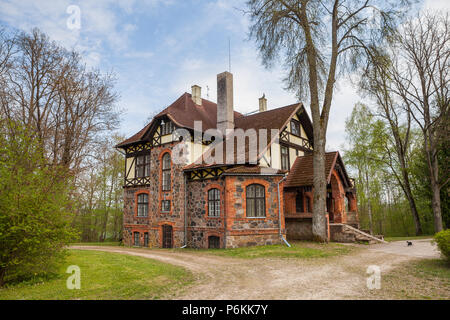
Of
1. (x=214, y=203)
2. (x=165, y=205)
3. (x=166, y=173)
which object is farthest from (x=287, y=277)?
(x=166, y=173)

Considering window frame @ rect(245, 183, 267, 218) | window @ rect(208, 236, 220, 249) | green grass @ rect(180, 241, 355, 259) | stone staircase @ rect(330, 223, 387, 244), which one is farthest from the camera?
stone staircase @ rect(330, 223, 387, 244)

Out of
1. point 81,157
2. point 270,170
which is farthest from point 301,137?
point 81,157

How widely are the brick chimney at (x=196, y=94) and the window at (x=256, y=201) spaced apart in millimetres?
8908

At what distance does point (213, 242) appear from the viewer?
51.1ft

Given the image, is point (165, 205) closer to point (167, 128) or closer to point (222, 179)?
point (222, 179)

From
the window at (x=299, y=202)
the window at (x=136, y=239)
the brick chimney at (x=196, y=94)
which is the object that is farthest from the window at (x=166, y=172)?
the window at (x=299, y=202)

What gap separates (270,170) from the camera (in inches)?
599

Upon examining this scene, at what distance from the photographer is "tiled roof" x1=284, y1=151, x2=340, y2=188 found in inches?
657

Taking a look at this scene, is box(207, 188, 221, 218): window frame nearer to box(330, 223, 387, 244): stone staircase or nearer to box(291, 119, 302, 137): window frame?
box(330, 223, 387, 244): stone staircase

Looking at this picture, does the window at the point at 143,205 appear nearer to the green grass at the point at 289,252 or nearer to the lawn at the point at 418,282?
the green grass at the point at 289,252

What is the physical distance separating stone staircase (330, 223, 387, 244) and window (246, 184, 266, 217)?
452cm

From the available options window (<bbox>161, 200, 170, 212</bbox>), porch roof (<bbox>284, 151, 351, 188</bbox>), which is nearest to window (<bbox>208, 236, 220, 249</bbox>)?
window (<bbox>161, 200, 170, 212</bbox>)

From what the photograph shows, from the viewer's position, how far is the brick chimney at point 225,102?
61.5 ft

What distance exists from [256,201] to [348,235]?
18.4 ft
